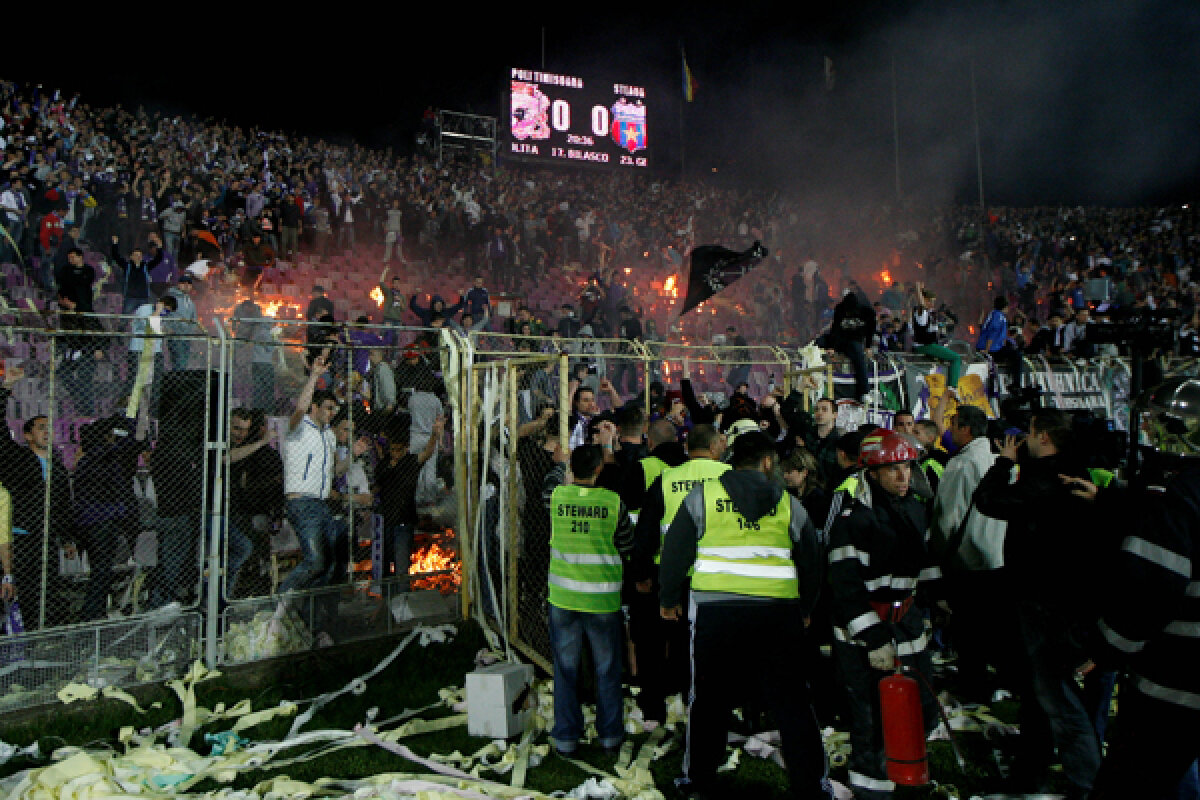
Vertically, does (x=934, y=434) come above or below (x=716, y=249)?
below

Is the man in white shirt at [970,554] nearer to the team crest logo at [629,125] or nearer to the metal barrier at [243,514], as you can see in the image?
the metal barrier at [243,514]

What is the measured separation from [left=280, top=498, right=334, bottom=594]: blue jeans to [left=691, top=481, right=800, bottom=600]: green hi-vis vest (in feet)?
13.6

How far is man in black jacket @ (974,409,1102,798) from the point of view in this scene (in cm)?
394

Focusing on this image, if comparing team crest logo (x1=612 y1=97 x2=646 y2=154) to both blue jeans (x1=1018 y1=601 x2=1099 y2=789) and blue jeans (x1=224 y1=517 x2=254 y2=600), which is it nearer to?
blue jeans (x1=224 y1=517 x2=254 y2=600)

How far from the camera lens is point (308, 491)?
6980 mm

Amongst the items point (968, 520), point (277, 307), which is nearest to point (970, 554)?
point (968, 520)

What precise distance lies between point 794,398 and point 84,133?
17.8 meters

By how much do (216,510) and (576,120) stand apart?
3014cm

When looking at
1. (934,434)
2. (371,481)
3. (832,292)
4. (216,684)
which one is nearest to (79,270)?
(371,481)

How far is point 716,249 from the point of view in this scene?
10711 millimetres

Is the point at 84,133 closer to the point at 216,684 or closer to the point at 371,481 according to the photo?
the point at 371,481

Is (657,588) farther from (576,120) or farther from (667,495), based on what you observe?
(576,120)

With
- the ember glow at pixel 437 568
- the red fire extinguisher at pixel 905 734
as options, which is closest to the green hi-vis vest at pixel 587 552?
the red fire extinguisher at pixel 905 734

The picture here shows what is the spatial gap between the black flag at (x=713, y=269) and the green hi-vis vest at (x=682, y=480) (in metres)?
5.95
